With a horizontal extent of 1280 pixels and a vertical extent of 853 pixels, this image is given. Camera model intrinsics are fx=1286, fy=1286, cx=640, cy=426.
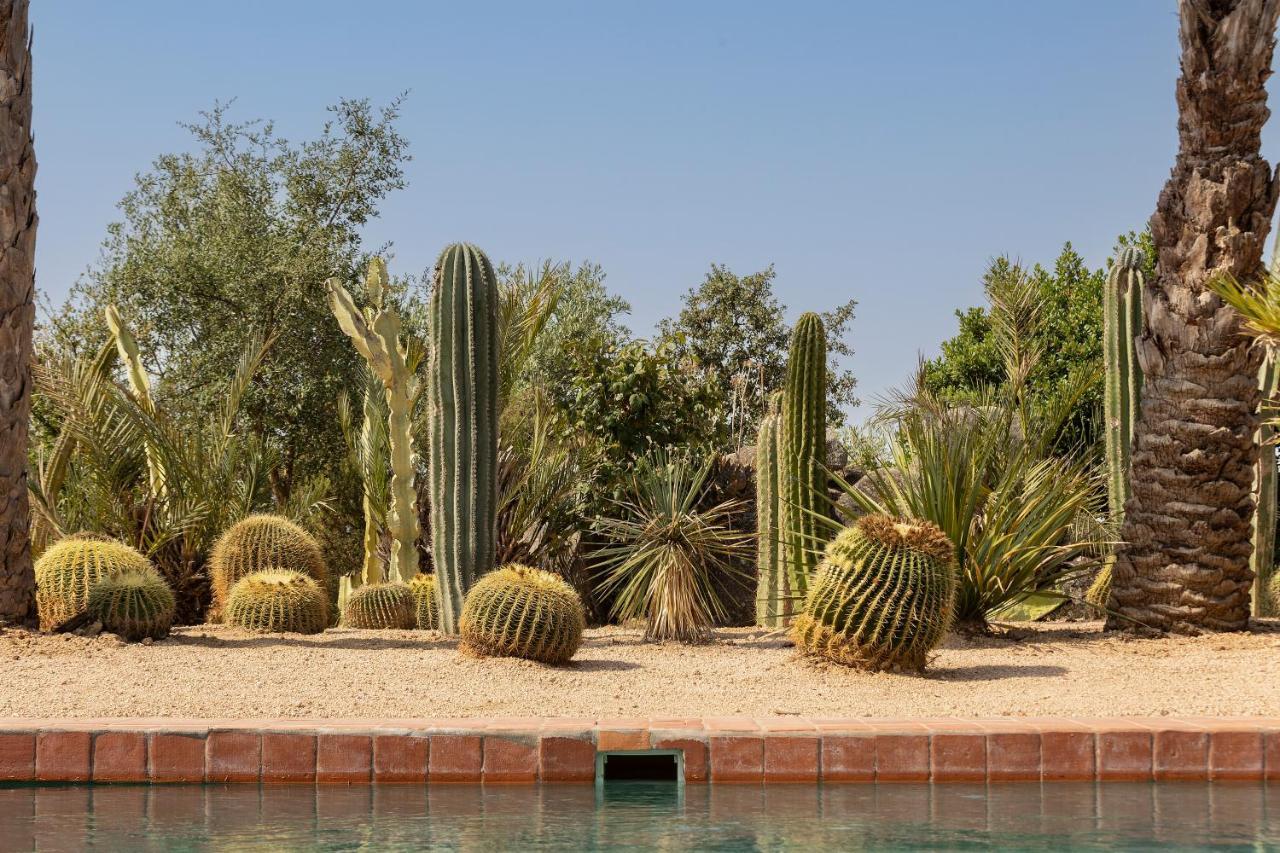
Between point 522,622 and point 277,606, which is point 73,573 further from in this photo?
point 522,622

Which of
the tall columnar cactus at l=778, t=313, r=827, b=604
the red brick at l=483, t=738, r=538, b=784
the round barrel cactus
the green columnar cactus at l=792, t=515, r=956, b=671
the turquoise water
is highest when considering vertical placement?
the tall columnar cactus at l=778, t=313, r=827, b=604

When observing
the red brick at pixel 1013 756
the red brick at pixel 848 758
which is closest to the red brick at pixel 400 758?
the red brick at pixel 848 758

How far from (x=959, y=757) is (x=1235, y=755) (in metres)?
1.20

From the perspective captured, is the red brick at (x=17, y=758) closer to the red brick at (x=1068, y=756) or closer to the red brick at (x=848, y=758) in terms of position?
the red brick at (x=848, y=758)

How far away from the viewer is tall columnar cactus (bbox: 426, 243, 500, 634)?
9.81 meters

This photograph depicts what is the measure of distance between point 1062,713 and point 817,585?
1.82 metres

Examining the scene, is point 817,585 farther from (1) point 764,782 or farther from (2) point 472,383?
(2) point 472,383

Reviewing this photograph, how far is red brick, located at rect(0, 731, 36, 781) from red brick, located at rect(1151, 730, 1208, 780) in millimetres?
4765

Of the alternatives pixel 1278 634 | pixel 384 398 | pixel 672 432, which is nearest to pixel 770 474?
pixel 672 432

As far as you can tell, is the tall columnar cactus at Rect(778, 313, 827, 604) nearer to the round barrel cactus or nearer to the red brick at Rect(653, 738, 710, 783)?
the round barrel cactus

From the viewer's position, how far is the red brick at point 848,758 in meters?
5.40

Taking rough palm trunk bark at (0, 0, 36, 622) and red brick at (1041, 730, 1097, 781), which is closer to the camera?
red brick at (1041, 730, 1097, 781)

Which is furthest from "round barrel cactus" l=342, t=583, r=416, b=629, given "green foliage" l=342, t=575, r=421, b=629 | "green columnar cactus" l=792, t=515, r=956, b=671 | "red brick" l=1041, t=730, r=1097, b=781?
"red brick" l=1041, t=730, r=1097, b=781

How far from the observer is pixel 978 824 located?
4.60 metres
